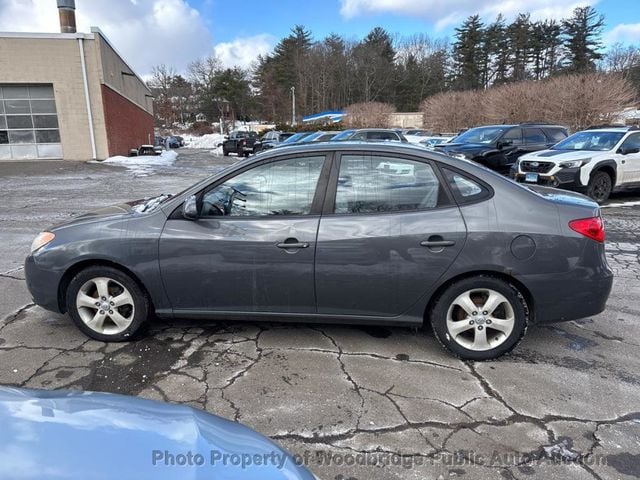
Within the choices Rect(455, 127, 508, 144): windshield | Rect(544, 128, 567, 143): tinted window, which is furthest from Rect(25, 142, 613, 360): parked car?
Rect(544, 128, 567, 143): tinted window

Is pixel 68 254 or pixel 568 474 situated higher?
pixel 68 254

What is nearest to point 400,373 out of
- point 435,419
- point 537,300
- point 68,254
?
point 435,419

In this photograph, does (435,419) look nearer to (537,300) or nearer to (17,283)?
Result: (537,300)

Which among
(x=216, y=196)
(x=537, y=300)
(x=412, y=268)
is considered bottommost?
(x=537, y=300)

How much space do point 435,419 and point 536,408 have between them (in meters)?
0.68

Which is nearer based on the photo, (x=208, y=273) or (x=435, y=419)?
(x=435, y=419)

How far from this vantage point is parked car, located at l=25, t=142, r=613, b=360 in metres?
3.27

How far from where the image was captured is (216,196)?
356cm

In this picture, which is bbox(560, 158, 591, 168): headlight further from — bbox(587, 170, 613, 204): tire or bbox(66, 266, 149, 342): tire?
bbox(66, 266, 149, 342): tire

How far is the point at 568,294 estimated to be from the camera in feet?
10.8

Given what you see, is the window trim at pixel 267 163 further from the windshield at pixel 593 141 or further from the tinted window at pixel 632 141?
the tinted window at pixel 632 141

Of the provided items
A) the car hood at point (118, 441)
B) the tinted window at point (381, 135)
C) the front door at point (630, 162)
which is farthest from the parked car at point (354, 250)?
the tinted window at point (381, 135)

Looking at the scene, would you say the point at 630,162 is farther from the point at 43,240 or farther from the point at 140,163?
the point at 140,163

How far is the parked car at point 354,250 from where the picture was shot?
3.27m
